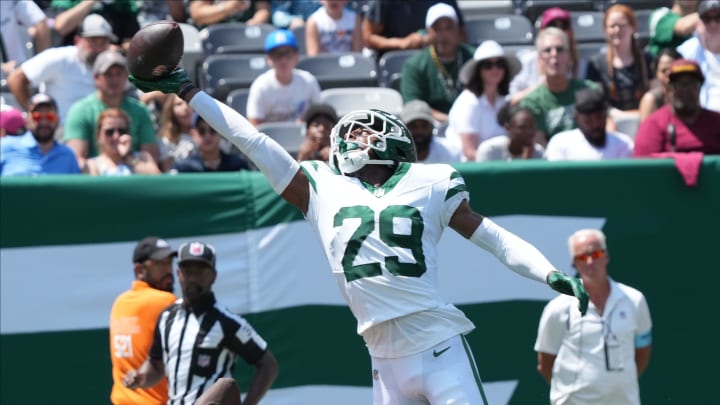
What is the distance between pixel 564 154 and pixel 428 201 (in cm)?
382

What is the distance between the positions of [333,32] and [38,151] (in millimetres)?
3363

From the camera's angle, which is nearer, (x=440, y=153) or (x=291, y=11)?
(x=440, y=153)

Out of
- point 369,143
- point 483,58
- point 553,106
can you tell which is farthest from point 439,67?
point 369,143

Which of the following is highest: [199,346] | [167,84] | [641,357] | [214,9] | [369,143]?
[167,84]

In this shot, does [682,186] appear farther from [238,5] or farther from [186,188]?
[238,5]

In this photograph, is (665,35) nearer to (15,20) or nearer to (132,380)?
(15,20)

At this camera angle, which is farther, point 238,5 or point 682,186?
point 238,5

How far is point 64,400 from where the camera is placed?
7895 millimetres

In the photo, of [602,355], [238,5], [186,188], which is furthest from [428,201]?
[238,5]

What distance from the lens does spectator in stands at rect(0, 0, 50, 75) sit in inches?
412

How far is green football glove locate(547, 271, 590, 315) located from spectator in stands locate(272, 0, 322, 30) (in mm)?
7046

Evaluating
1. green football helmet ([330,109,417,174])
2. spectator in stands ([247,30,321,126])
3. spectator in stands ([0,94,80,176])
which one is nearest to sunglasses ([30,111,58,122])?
spectator in stands ([0,94,80,176])

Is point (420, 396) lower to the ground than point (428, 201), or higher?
lower

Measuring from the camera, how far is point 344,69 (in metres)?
11.1
